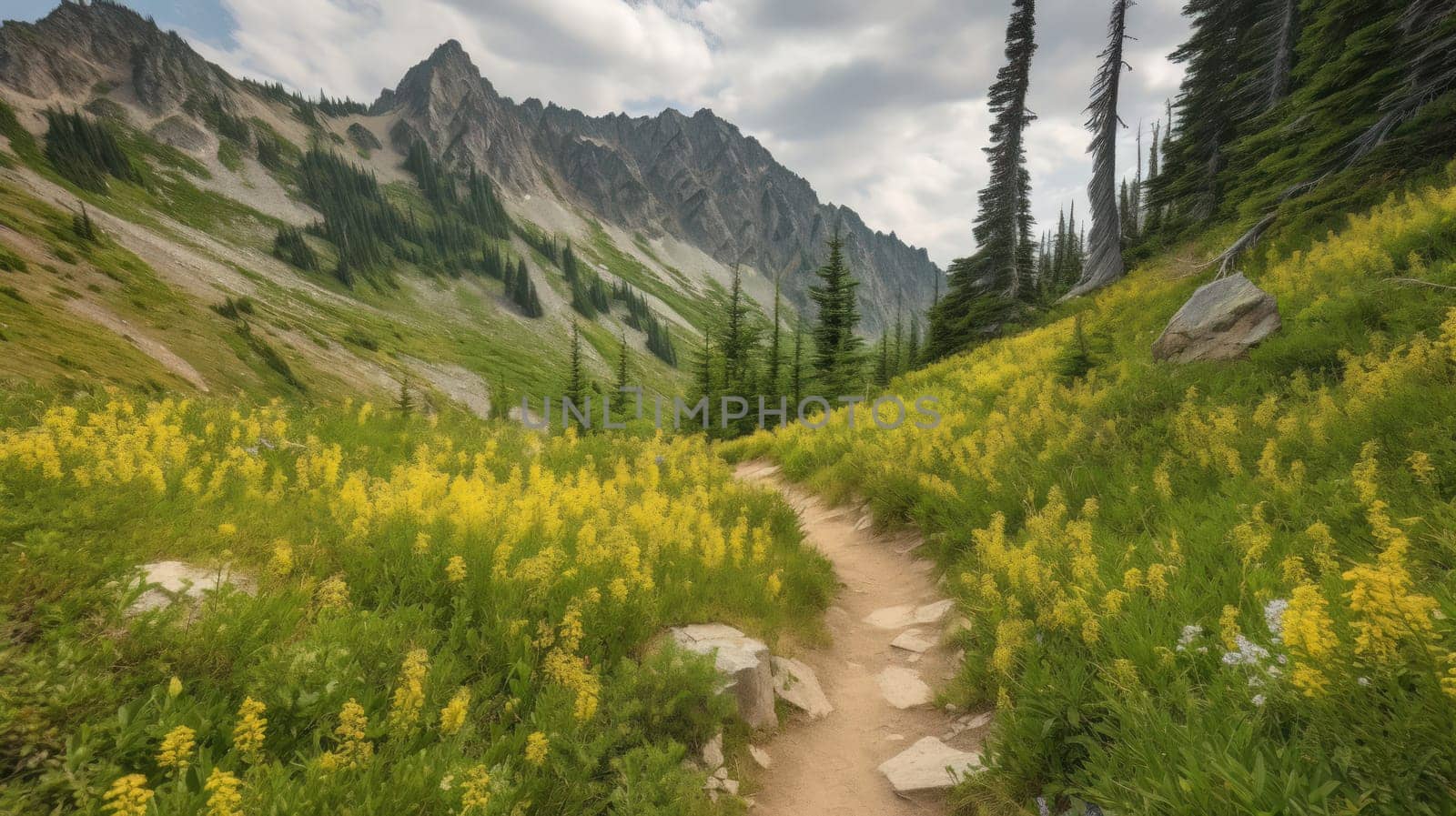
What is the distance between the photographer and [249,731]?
2.77 metres

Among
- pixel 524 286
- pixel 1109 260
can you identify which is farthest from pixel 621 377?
pixel 524 286

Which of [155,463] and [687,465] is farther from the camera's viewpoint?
[687,465]

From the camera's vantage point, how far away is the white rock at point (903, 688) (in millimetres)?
5574

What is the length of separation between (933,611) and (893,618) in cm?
54

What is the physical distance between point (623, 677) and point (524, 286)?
472 ft

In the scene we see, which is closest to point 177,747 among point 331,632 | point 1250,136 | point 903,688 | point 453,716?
point 331,632

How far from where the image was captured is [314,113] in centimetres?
17412

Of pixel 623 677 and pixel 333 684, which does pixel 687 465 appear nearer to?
pixel 623 677

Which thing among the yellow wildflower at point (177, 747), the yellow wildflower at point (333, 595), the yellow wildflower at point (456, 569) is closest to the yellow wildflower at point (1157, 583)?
the yellow wildflower at point (456, 569)

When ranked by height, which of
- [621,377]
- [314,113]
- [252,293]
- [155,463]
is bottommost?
[155,463]

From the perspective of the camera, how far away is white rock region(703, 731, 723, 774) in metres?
4.31

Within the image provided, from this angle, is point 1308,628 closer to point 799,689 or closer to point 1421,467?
point 1421,467

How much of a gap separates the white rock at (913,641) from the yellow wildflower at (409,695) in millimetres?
5155

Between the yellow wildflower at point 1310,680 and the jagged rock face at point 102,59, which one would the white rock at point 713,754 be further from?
the jagged rock face at point 102,59
